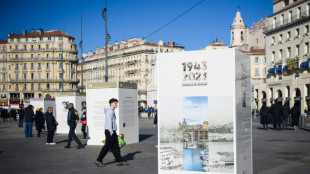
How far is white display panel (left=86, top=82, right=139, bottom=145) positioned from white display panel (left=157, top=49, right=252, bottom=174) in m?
8.81

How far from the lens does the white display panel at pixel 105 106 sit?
15922 millimetres

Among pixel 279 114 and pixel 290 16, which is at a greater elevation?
pixel 290 16

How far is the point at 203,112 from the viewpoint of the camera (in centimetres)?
682

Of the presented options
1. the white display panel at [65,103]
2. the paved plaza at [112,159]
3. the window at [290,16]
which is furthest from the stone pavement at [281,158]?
the window at [290,16]

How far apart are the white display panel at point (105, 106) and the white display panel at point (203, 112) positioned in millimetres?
8806

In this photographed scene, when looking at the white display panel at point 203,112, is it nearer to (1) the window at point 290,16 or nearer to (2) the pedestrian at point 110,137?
(2) the pedestrian at point 110,137

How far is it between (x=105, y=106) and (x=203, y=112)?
959 cm

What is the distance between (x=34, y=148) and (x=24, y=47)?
10130cm

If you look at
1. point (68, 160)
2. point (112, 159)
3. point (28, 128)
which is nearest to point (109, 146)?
point (112, 159)

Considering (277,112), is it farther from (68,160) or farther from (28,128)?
(68,160)

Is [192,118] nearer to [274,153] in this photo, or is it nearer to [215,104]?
[215,104]

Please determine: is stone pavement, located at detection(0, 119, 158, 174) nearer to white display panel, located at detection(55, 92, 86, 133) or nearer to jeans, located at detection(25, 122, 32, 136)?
jeans, located at detection(25, 122, 32, 136)

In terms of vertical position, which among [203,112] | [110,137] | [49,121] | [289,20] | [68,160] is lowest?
[68,160]

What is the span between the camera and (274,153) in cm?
1283
